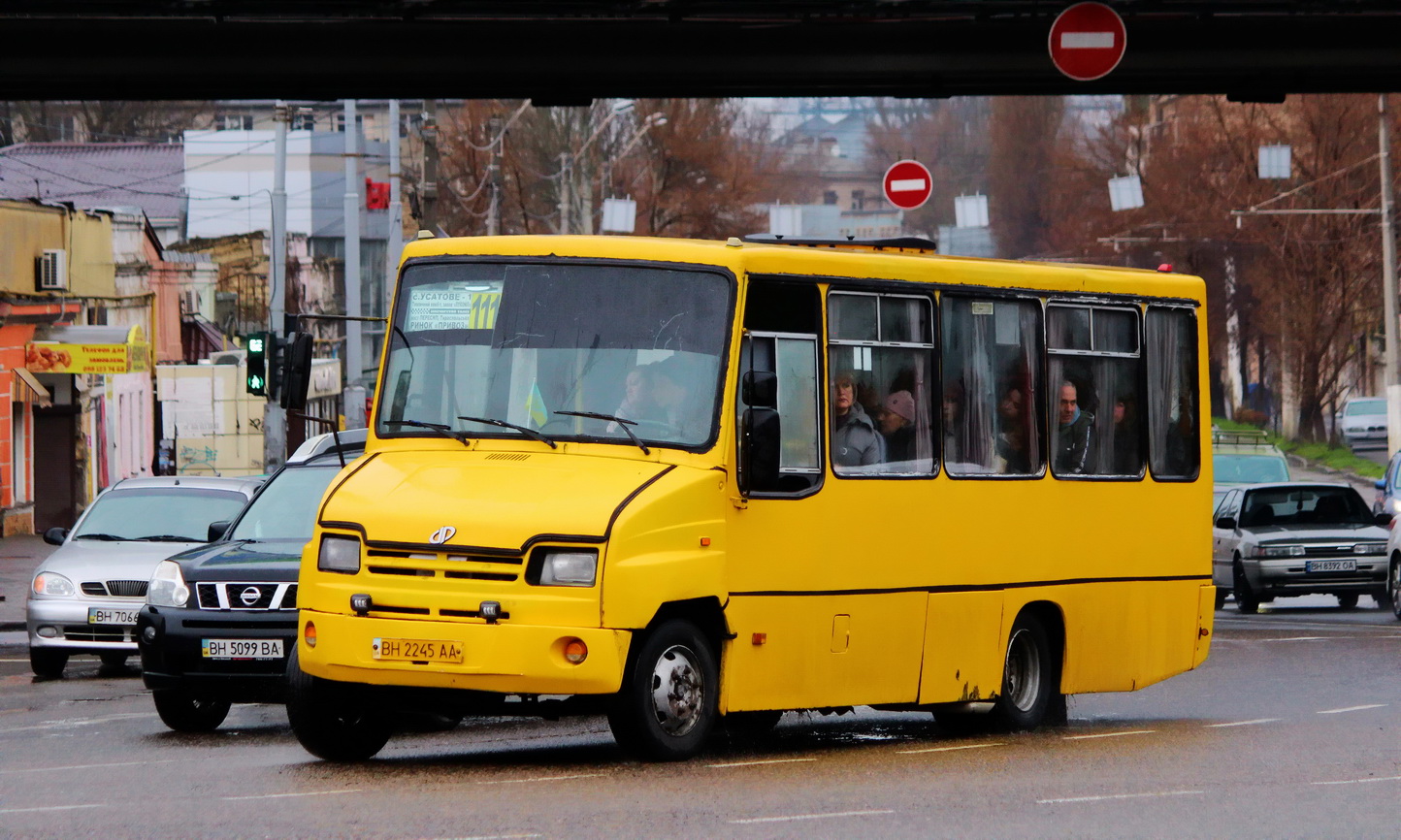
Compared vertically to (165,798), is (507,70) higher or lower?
higher

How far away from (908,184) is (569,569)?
946 inches

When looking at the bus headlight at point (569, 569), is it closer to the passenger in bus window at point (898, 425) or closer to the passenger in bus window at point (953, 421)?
the passenger in bus window at point (898, 425)

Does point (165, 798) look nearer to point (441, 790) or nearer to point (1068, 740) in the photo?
point (441, 790)

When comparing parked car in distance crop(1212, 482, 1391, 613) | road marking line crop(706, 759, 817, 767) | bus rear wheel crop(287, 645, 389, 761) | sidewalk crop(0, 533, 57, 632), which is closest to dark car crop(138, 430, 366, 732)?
bus rear wheel crop(287, 645, 389, 761)

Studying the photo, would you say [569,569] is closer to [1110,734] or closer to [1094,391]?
[1110,734]

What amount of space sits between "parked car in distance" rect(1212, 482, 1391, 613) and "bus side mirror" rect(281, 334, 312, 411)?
17153 millimetres

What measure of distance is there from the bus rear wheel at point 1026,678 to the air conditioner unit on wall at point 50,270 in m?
32.4

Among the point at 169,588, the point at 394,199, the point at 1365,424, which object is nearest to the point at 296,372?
the point at 169,588

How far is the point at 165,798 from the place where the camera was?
10.2m

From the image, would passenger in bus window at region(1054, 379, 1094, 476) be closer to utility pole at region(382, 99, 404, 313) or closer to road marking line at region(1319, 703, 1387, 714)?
road marking line at region(1319, 703, 1387, 714)

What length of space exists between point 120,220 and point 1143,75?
109 ft

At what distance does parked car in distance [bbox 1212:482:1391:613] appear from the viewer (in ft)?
90.3

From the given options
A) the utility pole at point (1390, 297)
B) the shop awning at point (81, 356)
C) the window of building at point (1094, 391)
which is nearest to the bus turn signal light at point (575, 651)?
the window of building at point (1094, 391)

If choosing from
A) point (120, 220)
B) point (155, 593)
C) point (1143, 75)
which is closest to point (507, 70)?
point (1143, 75)
